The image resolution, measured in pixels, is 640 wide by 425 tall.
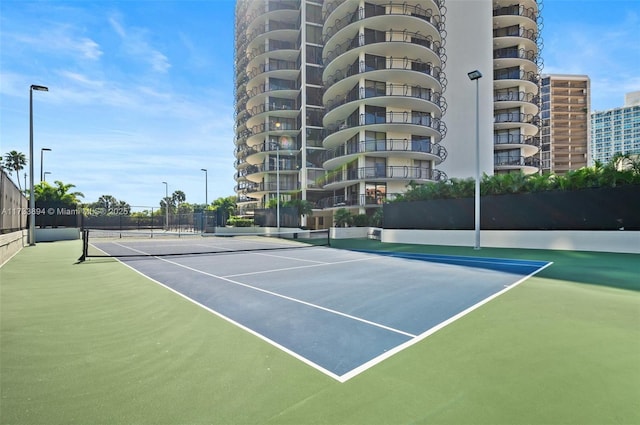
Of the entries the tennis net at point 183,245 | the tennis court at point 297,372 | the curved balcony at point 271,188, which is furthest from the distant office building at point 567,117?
the tennis court at point 297,372

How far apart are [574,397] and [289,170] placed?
A: 54.3 metres

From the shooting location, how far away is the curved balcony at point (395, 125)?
3919 centimetres

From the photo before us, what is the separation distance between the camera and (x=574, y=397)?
315cm

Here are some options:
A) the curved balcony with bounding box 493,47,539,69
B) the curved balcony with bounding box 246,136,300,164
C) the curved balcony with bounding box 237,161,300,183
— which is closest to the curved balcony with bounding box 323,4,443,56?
the curved balcony with bounding box 493,47,539,69

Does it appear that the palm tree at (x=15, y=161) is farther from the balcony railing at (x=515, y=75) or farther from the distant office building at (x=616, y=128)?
the distant office building at (x=616, y=128)

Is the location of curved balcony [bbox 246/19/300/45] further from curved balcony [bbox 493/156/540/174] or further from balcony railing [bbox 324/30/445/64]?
curved balcony [bbox 493/156/540/174]

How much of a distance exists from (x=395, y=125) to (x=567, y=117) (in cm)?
8814

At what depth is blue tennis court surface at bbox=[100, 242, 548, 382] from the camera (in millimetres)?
4543

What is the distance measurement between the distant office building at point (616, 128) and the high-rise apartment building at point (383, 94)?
2907 inches

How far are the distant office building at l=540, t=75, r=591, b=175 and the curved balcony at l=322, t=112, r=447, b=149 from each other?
237 feet

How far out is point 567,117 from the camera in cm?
9738

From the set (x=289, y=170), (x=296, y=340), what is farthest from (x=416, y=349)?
(x=289, y=170)

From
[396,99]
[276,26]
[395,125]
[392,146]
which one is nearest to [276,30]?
[276,26]

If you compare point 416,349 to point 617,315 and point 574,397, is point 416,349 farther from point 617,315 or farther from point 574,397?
point 617,315
